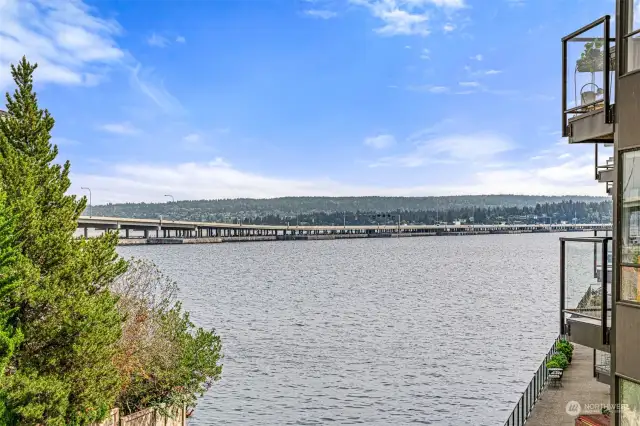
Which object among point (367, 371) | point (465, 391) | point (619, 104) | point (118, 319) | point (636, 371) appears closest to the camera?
point (636, 371)

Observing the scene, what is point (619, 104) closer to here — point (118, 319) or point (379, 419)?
point (118, 319)

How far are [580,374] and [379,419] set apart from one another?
9.58m

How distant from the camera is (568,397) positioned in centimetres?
2425

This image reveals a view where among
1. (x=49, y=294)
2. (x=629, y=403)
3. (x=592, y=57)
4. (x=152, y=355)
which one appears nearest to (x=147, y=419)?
(x=152, y=355)

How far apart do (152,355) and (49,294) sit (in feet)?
22.7

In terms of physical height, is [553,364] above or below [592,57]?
below

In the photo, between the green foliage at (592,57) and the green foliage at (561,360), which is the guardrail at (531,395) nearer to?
the green foliage at (561,360)

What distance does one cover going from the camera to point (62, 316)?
18938mm

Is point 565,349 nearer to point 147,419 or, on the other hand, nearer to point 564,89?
point 147,419

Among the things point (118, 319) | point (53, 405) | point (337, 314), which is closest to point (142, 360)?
point (118, 319)

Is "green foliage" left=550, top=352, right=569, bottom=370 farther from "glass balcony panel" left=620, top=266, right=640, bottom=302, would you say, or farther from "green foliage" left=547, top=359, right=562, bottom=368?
"glass balcony panel" left=620, top=266, right=640, bottom=302

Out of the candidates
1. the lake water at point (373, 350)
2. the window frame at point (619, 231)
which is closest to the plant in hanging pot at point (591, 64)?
the window frame at point (619, 231)

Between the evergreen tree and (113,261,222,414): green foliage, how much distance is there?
11.3ft

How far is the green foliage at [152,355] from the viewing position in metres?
24.5
